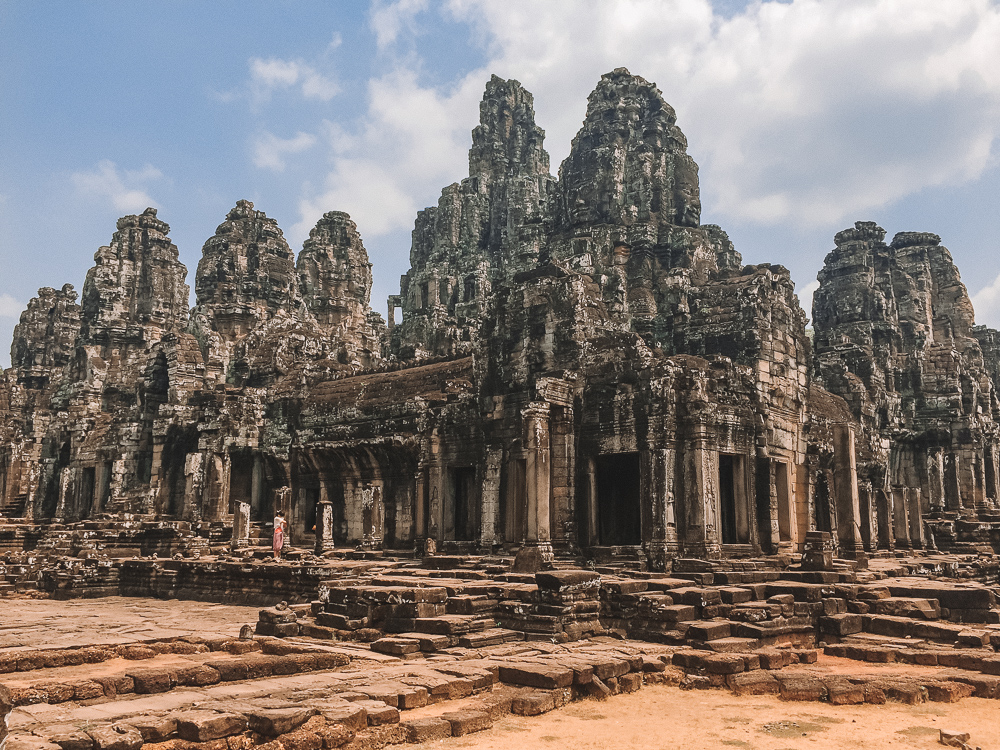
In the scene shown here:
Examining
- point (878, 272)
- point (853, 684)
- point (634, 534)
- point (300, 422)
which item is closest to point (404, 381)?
point (300, 422)

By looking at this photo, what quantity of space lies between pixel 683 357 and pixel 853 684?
10297 mm

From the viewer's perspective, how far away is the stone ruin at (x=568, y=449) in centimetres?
1263

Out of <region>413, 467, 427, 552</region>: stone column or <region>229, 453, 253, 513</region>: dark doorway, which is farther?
<region>229, 453, 253, 513</region>: dark doorway

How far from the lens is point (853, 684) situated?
864 cm

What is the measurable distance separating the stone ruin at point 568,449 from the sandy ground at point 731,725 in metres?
0.52

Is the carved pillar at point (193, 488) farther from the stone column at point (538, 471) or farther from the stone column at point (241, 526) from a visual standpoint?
the stone column at point (538, 471)

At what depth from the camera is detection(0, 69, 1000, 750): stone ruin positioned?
12.6 meters

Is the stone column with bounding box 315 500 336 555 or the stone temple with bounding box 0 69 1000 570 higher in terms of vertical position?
the stone temple with bounding box 0 69 1000 570

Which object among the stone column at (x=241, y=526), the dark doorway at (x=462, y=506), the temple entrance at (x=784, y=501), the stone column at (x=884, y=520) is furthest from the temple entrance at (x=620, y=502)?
the stone column at (x=241, y=526)

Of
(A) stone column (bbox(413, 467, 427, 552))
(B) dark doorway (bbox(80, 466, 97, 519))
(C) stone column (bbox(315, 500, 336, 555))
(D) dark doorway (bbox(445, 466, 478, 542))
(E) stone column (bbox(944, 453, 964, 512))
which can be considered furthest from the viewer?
(E) stone column (bbox(944, 453, 964, 512))

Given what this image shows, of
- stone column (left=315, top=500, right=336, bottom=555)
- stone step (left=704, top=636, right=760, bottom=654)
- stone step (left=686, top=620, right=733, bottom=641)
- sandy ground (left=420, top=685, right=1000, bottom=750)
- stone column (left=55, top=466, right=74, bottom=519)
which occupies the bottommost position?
sandy ground (left=420, top=685, right=1000, bottom=750)

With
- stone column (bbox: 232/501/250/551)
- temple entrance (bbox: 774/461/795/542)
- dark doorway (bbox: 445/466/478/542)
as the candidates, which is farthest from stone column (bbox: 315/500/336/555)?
temple entrance (bbox: 774/461/795/542)

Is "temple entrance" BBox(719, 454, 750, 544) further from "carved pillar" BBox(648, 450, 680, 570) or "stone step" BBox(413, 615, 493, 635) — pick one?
"stone step" BBox(413, 615, 493, 635)

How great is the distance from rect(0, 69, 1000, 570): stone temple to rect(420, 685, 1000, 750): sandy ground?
811 centimetres
